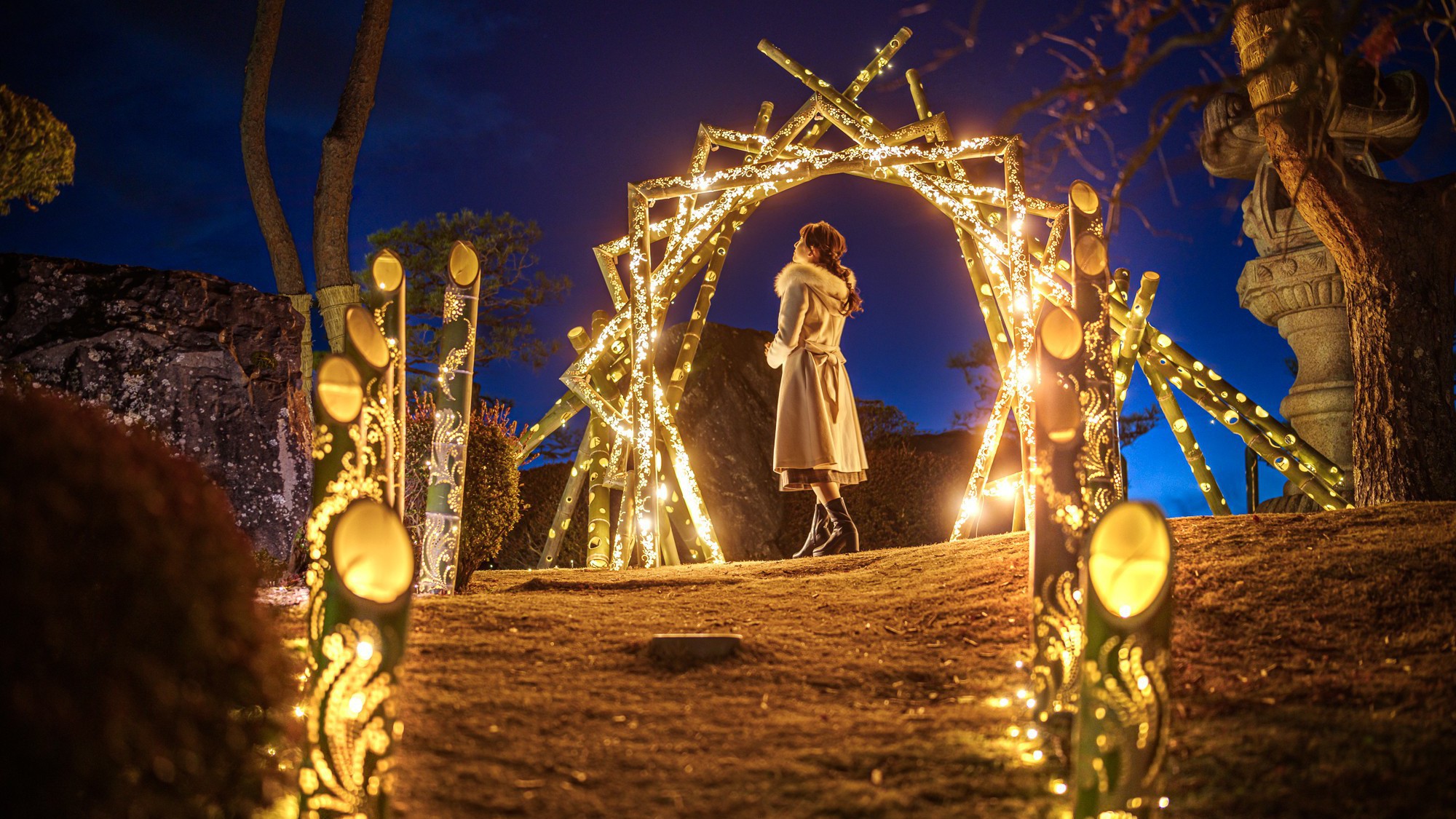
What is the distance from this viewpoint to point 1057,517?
2312 millimetres

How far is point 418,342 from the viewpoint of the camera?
1080 centimetres

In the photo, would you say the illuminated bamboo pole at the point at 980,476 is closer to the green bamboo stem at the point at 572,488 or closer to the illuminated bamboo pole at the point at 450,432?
the green bamboo stem at the point at 572,488

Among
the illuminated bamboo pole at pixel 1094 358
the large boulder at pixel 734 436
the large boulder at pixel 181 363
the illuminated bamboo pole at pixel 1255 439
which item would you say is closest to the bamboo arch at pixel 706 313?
the illuminated bamboo pole at pixel 1255 439

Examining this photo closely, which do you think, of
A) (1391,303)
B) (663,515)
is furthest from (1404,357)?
(663,515)

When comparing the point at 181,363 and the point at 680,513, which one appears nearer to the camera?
the point at 181,363

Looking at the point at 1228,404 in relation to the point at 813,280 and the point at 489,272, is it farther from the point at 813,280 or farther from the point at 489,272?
the point at 489,272

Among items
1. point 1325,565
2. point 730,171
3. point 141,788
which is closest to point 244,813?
point 141,788

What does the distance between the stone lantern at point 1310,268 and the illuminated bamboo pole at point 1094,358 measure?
401 cm

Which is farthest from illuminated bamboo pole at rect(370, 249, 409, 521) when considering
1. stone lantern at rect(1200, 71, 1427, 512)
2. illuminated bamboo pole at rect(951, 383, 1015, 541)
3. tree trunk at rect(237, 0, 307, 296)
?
stone lantern at rect(1200, 71, 1427, 512)

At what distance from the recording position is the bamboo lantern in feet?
7.45

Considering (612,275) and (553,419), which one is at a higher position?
(612,275)

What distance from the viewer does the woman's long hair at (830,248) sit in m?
5.87

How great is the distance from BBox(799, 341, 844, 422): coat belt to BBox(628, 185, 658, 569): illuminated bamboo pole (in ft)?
3.50

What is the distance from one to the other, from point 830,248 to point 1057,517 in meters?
3.86
